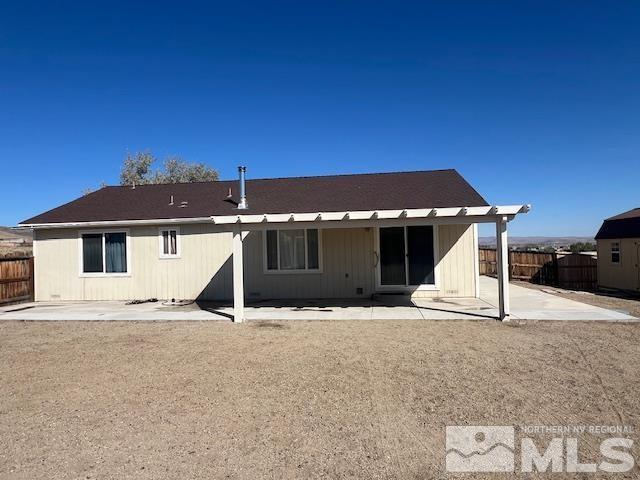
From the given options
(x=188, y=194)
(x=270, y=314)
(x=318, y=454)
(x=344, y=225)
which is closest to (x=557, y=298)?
(x=344, y=225)

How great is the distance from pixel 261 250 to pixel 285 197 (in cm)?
229

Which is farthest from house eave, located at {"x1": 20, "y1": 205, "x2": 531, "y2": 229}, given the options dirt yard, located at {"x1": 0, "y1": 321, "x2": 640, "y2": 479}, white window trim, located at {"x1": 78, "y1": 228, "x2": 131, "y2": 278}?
white window trim, located at {"x1": 78, "y1": 228, "x2": 131, "y2": 278}

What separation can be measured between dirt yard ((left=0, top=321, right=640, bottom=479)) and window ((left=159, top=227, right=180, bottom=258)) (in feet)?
18.5

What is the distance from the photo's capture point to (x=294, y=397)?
498 centimetres

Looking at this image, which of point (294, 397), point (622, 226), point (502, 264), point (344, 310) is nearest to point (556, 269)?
point (622, 226)

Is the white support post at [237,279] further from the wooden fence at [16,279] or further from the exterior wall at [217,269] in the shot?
the wooden fence at [16,279]

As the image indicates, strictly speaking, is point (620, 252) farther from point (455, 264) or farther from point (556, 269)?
point (455, 264)

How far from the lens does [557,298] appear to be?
13000 millimetres

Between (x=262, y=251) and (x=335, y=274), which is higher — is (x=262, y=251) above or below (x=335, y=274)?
above

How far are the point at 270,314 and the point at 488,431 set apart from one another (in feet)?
24.1

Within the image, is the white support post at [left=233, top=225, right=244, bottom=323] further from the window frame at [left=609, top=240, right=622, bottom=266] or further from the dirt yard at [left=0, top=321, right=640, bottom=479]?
the window frame at [left=609, top=240, right=622, bottom=266]

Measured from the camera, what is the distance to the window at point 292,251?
13477 mm

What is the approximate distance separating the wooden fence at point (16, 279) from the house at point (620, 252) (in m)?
22.5

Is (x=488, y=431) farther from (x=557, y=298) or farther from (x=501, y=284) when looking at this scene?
(x=557, y=298)
